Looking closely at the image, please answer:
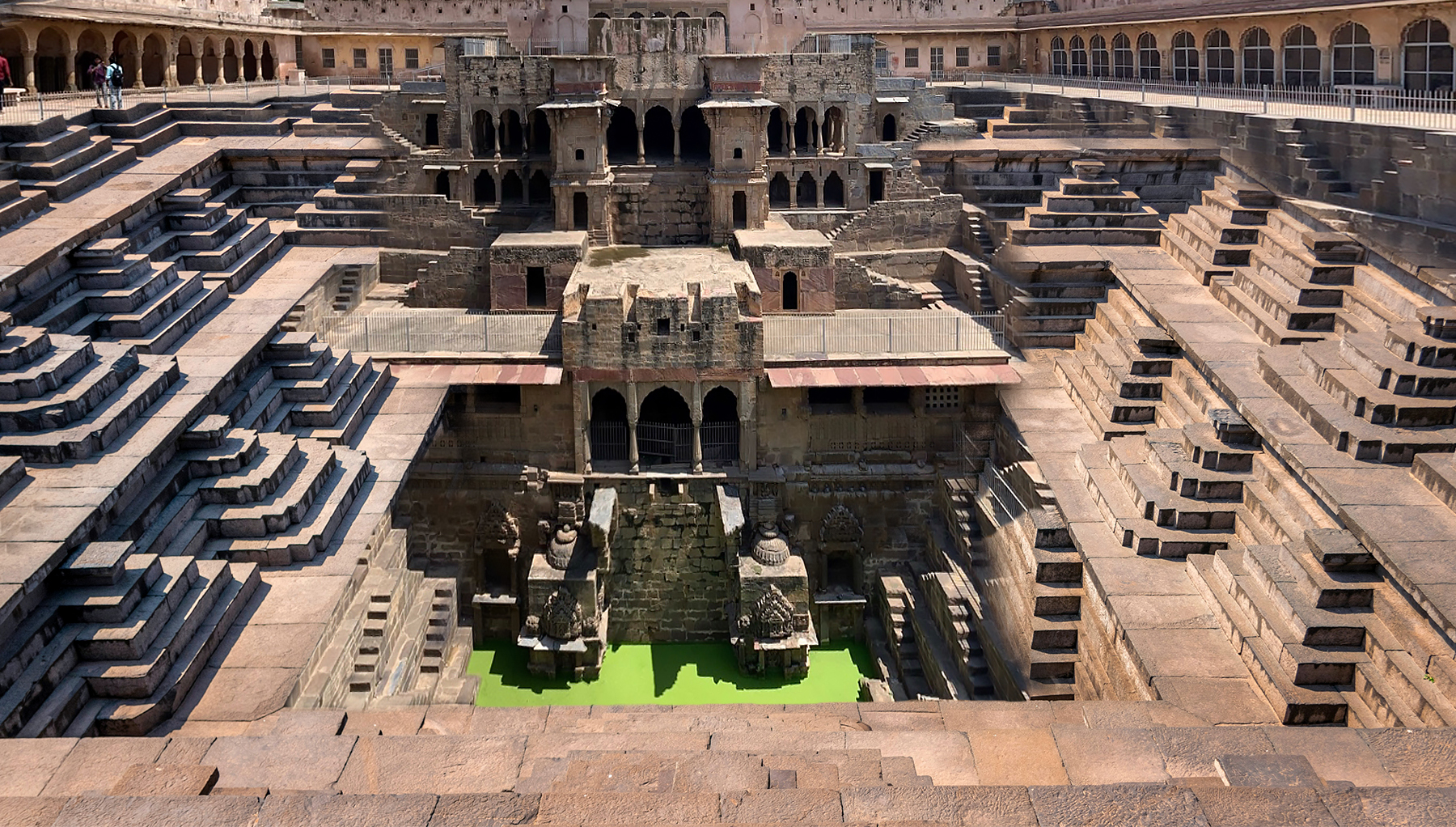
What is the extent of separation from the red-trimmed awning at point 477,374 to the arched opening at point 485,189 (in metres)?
9.21

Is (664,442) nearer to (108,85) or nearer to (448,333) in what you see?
(448,333)

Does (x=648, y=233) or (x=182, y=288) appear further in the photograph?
(x=648, y=233)

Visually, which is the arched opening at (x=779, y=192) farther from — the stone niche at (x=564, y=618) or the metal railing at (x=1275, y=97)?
the stone niche at (x=564, y=618)

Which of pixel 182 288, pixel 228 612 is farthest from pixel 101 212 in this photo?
pixel 228 612

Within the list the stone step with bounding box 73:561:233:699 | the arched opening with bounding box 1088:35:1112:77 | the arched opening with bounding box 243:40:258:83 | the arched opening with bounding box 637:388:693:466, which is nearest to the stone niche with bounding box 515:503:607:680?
the arched opening with bounding box 637:388:693:466

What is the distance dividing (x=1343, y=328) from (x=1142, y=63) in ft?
78.7

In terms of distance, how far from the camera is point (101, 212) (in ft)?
82.3

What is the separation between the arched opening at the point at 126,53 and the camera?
4144 centimetres

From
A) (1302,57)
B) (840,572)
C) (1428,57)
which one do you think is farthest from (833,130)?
(1428,57)

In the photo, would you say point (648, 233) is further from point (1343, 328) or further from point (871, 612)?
point (1343, 328)

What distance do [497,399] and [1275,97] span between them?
21461 millimetres

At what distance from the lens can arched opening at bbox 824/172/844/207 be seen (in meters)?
33.2

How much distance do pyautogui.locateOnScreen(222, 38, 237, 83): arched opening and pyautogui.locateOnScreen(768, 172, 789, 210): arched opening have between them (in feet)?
84.8

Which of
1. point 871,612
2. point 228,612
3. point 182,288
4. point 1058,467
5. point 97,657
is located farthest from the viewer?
point 871,612
